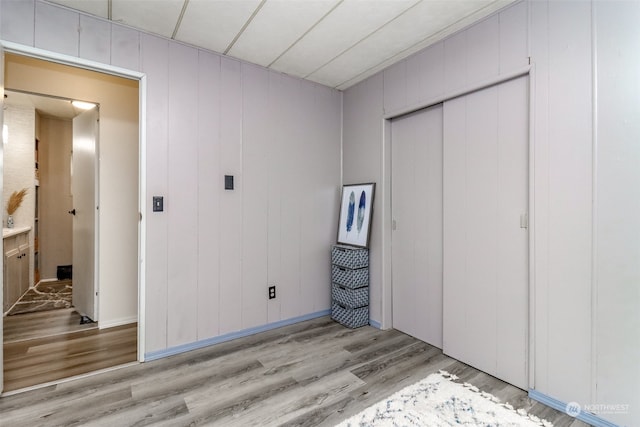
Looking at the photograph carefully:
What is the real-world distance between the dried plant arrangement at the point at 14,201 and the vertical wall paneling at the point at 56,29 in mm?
3203

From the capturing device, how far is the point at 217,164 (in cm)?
271

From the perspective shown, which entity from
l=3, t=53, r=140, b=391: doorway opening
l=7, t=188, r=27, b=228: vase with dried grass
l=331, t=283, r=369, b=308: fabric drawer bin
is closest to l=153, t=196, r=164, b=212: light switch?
l=3, t=53, r=140, b=391: doorway opening

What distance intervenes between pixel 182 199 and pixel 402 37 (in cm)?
214

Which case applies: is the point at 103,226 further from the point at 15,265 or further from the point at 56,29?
the point at 56,29

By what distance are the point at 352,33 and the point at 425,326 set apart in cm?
244

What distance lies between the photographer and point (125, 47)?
2.29 m

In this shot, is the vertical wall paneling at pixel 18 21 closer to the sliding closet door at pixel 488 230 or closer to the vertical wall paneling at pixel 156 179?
the vertical wall paneling at pixel 156 179

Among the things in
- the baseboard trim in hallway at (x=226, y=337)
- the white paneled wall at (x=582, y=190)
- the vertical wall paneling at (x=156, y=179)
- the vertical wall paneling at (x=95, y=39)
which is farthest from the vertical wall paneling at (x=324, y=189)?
the vertical wall paneling at (x=95, y=39)

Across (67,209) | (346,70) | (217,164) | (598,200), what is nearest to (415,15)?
(346,70)

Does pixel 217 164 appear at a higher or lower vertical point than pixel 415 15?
lower

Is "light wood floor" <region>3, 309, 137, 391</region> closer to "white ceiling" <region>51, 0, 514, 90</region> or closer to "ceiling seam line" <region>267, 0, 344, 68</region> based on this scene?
"white ceiling" <region>51, 0, 514, 90</region>

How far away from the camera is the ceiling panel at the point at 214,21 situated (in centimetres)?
204

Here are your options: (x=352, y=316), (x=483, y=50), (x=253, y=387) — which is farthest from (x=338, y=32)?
(x=253, y=387)

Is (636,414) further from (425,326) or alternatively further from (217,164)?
(217,164)
